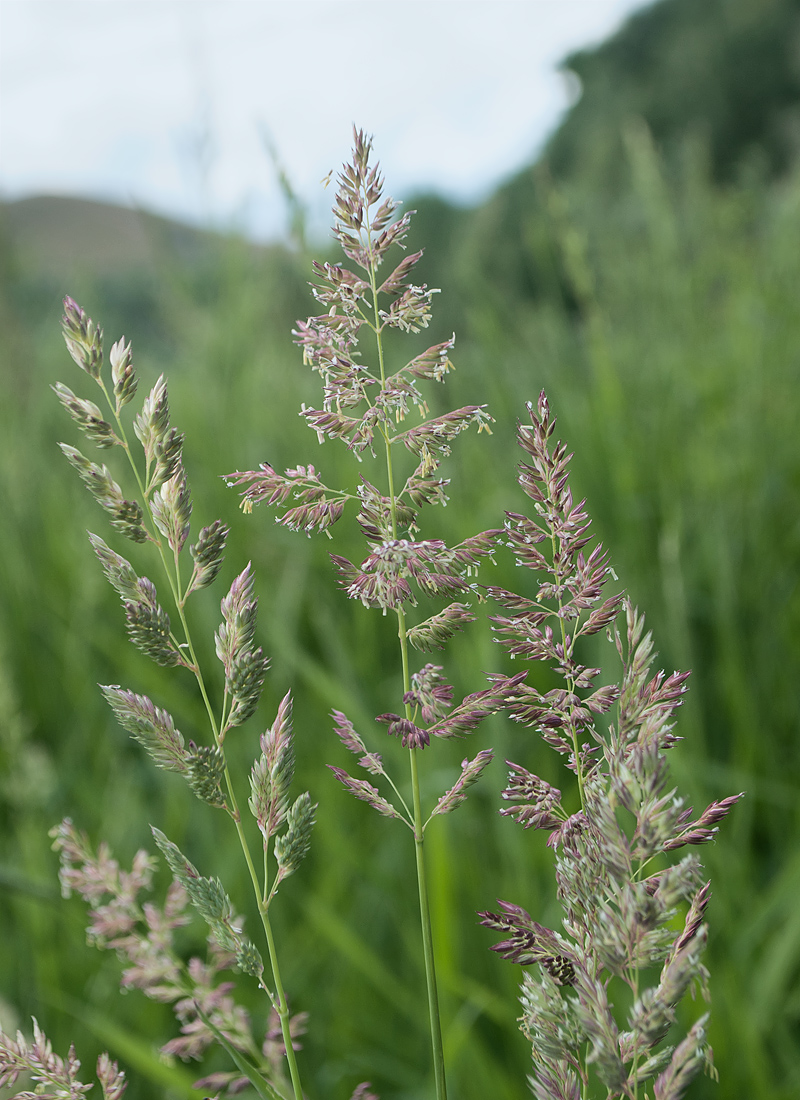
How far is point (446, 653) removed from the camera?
2.75 m

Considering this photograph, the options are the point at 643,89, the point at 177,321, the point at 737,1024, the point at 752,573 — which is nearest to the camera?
the point at 737,1024

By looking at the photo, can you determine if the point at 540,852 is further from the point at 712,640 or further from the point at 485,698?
the point at 485,698

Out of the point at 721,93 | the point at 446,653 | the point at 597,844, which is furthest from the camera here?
the point at 721,93

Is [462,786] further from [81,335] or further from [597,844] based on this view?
[81,335]

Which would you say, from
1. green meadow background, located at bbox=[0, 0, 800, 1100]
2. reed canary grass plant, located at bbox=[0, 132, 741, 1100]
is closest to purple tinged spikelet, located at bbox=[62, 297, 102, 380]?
reed canary grass plant, located at bbox=[0, 132, 741, 1100]

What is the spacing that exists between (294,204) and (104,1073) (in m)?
1.38

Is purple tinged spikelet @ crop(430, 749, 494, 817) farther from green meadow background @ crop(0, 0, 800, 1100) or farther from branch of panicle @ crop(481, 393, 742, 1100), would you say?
green meadow background @ crop(0, 0, 800, 1100)

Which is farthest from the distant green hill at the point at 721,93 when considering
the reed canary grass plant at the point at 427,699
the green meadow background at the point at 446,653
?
the reed canary grass plant at the point at 427,699

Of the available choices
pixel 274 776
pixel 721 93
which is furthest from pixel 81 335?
pixel 721 93

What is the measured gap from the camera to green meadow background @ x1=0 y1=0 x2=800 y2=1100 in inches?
68.3

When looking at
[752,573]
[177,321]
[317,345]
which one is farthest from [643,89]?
[317,345]

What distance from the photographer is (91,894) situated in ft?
2.02

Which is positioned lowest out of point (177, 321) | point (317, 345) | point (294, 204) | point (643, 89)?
point (317, 345)

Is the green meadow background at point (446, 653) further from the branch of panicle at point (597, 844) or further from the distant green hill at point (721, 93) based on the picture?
the distant green hill at point (721, 93)
